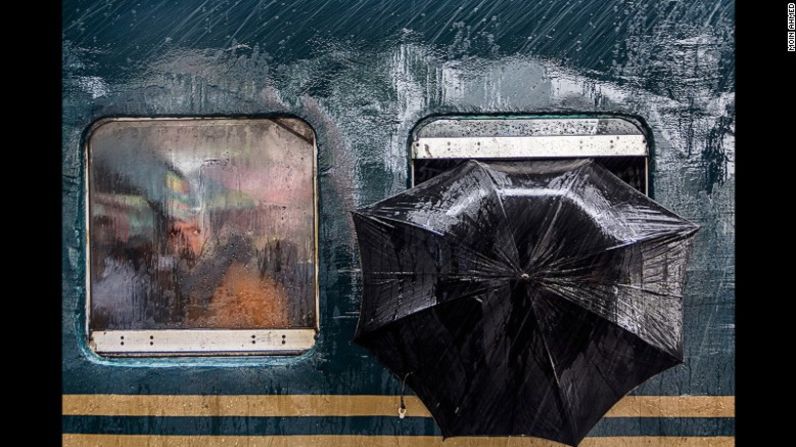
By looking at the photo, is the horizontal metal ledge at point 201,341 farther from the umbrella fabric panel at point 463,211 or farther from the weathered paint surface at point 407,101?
the umbrella fabric panel at point 463,211

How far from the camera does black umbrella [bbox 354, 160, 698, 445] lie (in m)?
2.41

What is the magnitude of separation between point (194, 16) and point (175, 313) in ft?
5.07

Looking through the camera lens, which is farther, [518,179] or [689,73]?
[689,73]

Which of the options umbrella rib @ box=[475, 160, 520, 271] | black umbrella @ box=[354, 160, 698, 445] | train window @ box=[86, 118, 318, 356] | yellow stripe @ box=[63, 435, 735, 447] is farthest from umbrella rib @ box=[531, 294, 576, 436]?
train window @ box=[86, 118, 318, 356]

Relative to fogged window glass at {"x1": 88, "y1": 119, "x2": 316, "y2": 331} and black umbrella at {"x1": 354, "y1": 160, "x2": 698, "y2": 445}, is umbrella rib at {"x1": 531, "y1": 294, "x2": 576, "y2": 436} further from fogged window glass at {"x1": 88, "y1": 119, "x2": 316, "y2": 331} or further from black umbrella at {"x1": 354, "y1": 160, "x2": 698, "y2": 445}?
fogged window glass at {"x1": 88, "y1": 119, "x2": 316, "y2": 331}

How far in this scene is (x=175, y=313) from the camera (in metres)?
3.31

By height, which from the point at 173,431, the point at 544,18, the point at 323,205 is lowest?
the point at 173,431

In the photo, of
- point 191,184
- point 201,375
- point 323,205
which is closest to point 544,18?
point 323,205

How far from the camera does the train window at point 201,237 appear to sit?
3.28 meters

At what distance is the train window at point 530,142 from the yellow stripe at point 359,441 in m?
1.26

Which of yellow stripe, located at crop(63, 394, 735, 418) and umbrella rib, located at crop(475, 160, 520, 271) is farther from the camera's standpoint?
yellow stripe, located at crop(63, 394, 735, 418)

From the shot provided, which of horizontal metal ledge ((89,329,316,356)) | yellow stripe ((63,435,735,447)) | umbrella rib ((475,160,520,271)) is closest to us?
umbrella rib ((475,160,520,271))

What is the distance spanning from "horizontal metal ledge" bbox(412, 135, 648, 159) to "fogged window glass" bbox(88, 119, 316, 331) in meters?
0.76

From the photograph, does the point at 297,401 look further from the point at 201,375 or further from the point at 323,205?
the point at 323,205
